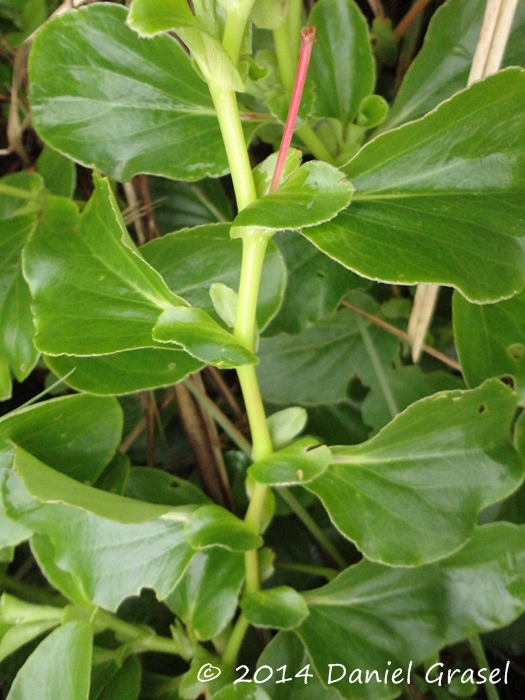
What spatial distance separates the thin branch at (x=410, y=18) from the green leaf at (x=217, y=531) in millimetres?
502

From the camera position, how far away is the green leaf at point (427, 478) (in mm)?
384

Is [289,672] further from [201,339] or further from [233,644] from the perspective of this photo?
[201,339]

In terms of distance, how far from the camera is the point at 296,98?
1.01 feet

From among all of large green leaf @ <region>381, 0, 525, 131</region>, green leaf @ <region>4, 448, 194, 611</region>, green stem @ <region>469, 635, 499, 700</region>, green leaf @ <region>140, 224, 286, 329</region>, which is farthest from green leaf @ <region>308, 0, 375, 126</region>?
green stem @ <region>469, 635, 499, 700</region>

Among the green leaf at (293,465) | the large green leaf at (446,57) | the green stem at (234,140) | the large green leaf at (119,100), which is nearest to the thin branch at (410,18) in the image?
the large green leaf at (446,57)

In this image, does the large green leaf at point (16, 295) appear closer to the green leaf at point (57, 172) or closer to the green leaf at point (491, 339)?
the green leaf at point (57, 172)

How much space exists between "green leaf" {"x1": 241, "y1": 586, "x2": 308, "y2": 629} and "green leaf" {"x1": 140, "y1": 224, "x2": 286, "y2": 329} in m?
0.22

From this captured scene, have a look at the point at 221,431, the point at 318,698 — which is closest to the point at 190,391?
the point at 221,431

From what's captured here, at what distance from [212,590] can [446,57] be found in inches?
18.4

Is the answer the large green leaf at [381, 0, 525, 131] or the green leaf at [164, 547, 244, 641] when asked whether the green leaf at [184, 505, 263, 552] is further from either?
the large green leaf at [381, 0, 525, 131]

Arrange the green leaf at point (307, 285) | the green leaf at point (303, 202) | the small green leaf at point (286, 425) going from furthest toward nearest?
1. the green leaf at point (307, 285)
2. the small green leaf at point (286, 425)
3. the green leaf at point (303, 202)

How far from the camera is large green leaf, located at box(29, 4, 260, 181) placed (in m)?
0.41

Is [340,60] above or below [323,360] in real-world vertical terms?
above

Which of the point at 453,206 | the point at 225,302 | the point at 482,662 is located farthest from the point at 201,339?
the point at 482,662
